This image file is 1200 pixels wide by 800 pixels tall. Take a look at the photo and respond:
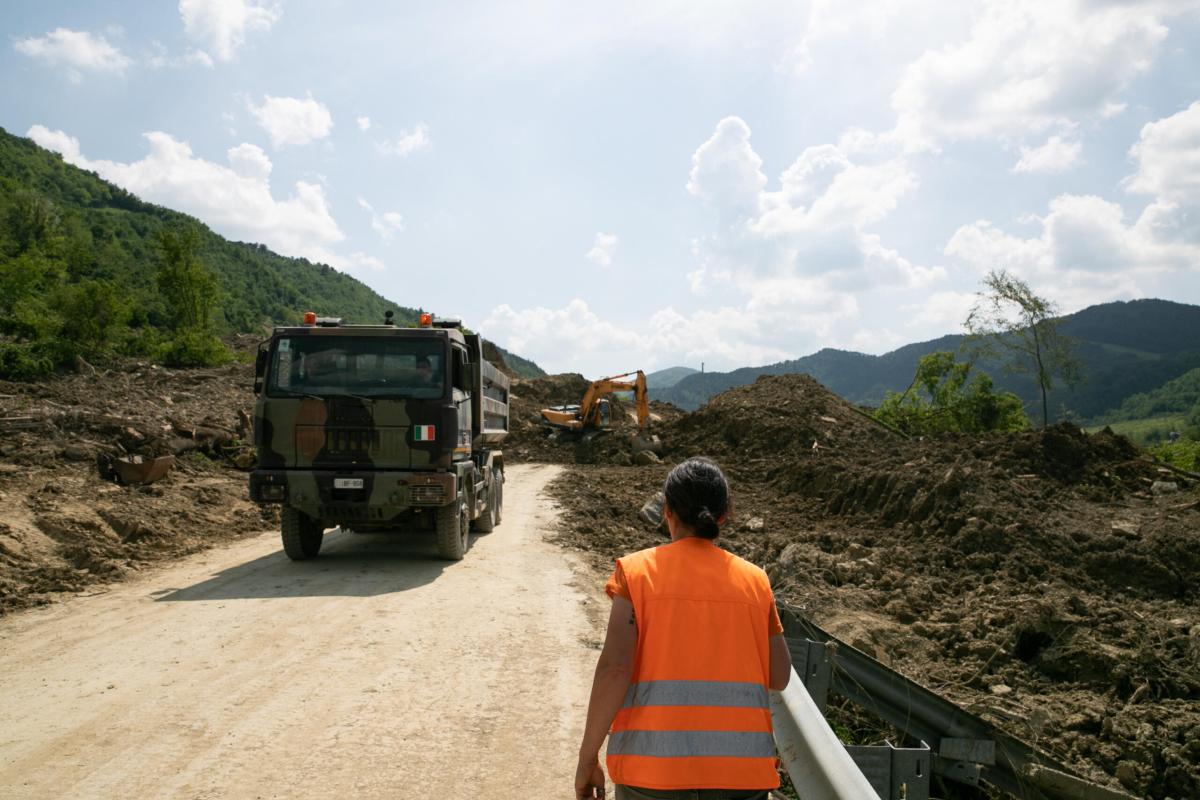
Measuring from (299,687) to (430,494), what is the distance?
12.6 ft

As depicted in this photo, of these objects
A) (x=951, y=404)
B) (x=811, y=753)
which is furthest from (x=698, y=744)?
(x=951, y=404)

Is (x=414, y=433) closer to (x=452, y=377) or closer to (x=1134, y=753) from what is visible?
(x=452, y=377)

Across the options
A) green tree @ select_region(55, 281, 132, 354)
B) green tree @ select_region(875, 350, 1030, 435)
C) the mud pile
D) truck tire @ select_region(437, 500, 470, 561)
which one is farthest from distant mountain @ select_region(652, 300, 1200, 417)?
truck tire @ select_region(437, 500, 470, 561)

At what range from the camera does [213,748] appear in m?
4.29

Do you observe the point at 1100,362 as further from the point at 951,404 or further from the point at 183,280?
the point at 183,280

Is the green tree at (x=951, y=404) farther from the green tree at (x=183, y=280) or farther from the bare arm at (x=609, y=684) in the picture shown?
the green tree at (x=183, y=280)

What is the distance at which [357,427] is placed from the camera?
9133mm

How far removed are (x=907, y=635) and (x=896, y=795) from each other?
3.91m

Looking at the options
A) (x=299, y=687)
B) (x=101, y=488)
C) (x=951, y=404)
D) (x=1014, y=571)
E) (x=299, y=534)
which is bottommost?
(x=299, y=687)

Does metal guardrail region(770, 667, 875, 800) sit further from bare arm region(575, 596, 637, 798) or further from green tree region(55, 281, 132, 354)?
green tree region(55, 281, 132, 354)

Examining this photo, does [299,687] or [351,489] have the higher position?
[351,489]

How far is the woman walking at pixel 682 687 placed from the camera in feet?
7.36

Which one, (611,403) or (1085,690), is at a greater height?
(611,403)

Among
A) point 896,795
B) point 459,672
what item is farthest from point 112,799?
point 896,795
